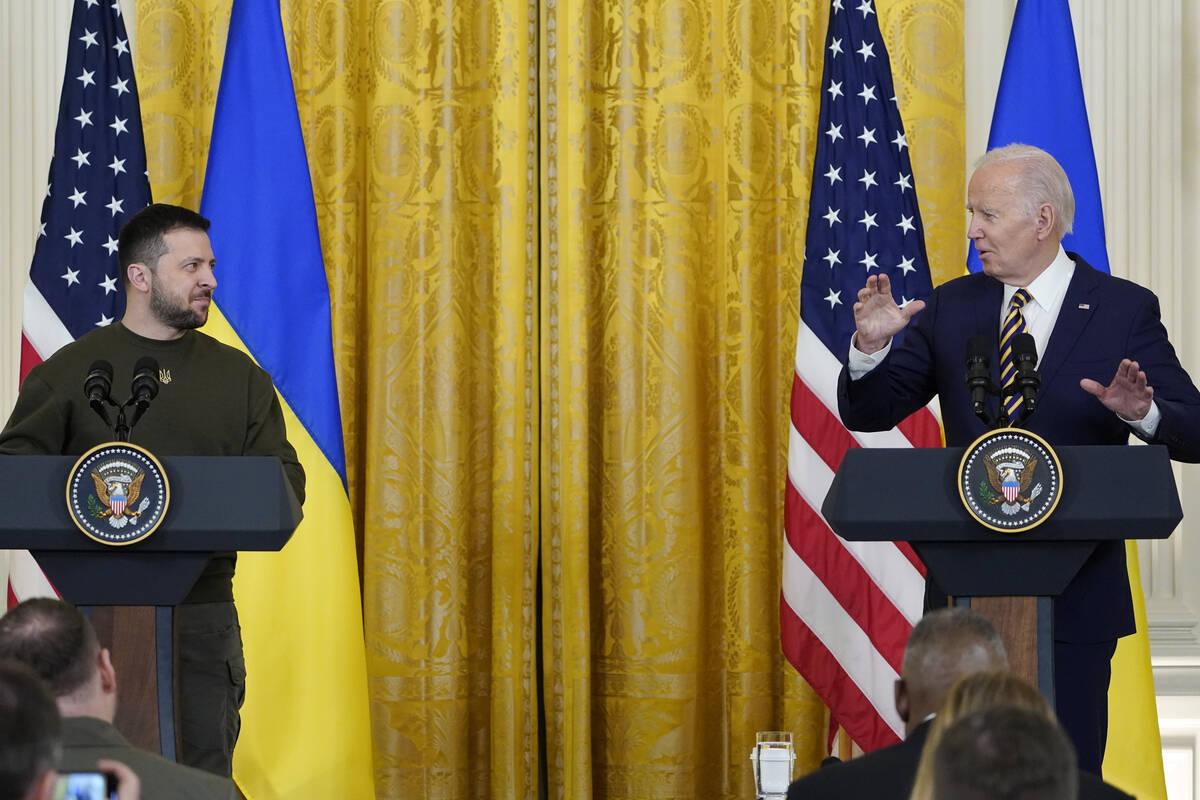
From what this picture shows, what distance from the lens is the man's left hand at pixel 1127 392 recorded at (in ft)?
10.1

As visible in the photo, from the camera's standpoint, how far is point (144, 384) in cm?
315

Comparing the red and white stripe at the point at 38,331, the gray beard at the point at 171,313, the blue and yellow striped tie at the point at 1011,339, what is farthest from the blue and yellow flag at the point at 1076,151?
the red and white stripe at the point at 38,331

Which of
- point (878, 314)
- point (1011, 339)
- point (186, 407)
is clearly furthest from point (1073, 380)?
point (186, 407)

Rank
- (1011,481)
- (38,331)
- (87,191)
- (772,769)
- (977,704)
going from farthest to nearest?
(87,191)
(38,331)
(772,769)
(1011,481)
(977,704)

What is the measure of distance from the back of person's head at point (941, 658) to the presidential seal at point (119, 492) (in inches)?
61.9

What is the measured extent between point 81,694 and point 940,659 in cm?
127

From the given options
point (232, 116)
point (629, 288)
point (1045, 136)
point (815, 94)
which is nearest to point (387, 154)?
point (232, 116)

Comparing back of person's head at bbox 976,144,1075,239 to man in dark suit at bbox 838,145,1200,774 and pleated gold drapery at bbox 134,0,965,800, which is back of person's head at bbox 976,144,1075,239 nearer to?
man in dark suit at bbox 838,145,1200,774

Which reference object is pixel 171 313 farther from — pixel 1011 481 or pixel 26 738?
pixel 26 738

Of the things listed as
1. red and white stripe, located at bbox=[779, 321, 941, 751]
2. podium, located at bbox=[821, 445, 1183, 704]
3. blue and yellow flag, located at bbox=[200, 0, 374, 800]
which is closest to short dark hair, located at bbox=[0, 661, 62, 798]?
podium, located at bbox=[821, 445, 1183, 704]

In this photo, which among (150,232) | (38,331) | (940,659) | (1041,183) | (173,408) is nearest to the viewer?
(940,659)

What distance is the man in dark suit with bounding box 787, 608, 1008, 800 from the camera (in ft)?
6.94

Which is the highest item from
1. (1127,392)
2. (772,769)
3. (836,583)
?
(1127,392)

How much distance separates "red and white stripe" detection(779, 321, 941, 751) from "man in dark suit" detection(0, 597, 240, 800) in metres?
3.11
